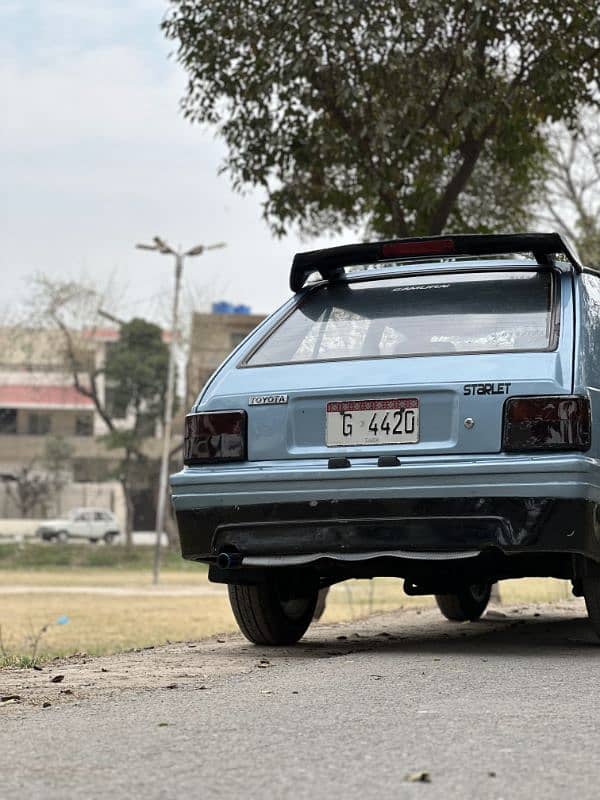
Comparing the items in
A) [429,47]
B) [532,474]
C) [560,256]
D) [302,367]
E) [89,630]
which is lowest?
[89,630]

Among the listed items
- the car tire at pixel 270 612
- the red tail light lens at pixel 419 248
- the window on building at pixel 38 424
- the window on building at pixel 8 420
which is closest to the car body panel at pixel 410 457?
the car tire at pixel 270 612

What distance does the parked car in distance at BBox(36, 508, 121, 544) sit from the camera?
57.8m

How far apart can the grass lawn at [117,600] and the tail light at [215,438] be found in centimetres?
150

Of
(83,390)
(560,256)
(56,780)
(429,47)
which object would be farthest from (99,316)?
(56,780)

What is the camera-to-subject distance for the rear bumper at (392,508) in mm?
6047

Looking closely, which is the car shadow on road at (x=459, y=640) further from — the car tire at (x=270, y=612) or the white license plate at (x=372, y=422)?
the white license plate at (x=372, y=422)

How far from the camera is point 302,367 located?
6.65 meters

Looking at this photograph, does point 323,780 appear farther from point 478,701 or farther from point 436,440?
point 436,440

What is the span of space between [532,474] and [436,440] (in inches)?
16.9

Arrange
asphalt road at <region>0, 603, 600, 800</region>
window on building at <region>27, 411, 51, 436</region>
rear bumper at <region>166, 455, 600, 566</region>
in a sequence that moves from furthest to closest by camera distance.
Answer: window on building at <region>27, 411, 51, 436</region> < rear bumper at <region>166, 455, 600, 566</region> < asphalt road at <region>0, 603, 600, 800</region>

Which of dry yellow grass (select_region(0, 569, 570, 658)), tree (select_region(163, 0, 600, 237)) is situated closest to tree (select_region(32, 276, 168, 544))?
dry yellow grass (select_region(0, 569, 570, 658))

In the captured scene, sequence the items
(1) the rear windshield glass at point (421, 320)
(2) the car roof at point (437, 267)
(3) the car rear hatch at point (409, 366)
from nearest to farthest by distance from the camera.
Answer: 1. (3) the car rear hatch at point (409, 366)
2. (1) the rear windshield glass at point (421, 320)
3. (2) the car roof at point (437, 267)

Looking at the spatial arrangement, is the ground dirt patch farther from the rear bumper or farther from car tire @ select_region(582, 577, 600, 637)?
car tire @ select_region(582, 577, 600, 637)

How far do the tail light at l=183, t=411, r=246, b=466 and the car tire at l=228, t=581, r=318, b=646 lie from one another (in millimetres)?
677
